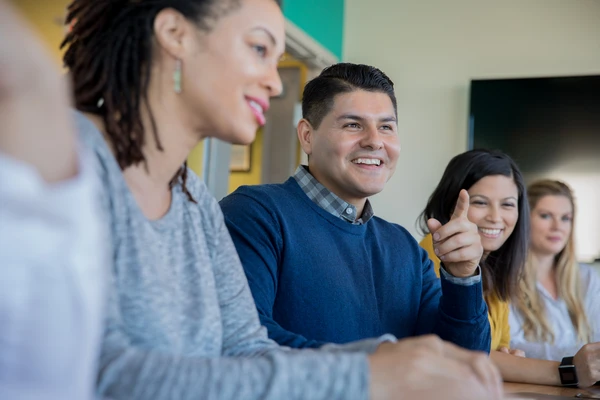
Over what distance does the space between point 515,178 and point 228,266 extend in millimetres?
1705

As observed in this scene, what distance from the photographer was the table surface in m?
1.43

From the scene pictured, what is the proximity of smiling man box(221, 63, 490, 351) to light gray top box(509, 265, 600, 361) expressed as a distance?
25.3 inches

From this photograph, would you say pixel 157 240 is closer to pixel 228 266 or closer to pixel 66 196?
pixel 228 266

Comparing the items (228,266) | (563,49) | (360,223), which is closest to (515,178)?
(360,223)

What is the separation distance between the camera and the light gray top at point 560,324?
211cm

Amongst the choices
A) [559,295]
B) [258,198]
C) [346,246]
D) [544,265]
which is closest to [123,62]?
[258,198]

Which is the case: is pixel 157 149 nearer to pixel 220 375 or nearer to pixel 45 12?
pixel 220 375

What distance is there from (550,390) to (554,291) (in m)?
1.28

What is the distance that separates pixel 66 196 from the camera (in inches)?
15.9

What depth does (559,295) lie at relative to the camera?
2.65 metres

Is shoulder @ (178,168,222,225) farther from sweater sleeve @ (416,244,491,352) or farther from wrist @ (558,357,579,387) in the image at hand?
wrist @ (558,357,579,387)

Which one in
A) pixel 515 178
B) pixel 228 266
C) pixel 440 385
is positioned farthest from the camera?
pixel 515 178

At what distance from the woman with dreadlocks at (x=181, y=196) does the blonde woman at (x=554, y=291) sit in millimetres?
1625

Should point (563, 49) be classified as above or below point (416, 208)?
above
